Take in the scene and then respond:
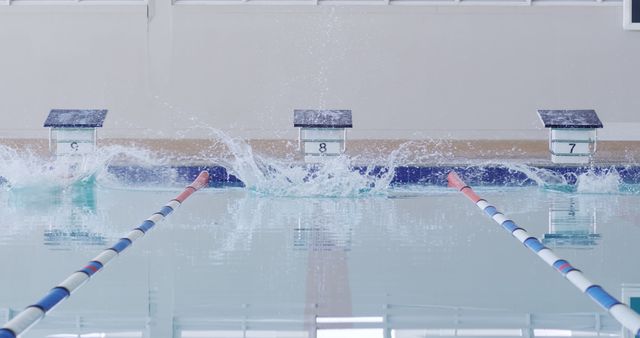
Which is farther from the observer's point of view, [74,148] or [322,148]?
[74,148]

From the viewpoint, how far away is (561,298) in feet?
12.4

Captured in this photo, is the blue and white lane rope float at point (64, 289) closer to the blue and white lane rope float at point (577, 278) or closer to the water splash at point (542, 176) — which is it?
the blue and white lane rope float at point (577, 278)

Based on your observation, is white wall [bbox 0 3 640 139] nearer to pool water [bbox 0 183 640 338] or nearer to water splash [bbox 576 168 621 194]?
water splash [bbox 576 168 621 194]

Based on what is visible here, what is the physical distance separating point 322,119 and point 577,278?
507cm

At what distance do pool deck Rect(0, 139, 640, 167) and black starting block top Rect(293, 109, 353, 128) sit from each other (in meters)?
0.40

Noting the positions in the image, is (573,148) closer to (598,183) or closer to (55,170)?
(598,183)

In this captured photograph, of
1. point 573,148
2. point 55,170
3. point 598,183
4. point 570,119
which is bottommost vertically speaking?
point 598,183

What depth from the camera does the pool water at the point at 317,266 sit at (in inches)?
133

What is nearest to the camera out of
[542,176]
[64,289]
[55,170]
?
[64,289]

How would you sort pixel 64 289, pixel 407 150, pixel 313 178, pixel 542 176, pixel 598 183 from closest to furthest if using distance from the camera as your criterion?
pixel 64 289 < pixel 598 183 < pixel 313 178 < pixel 542 176 < pixel 407 150

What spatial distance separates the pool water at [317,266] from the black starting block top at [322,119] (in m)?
1.44

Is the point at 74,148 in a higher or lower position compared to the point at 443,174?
higher

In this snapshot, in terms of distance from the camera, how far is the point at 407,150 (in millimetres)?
10773

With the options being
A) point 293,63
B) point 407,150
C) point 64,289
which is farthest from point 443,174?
point 64,289
